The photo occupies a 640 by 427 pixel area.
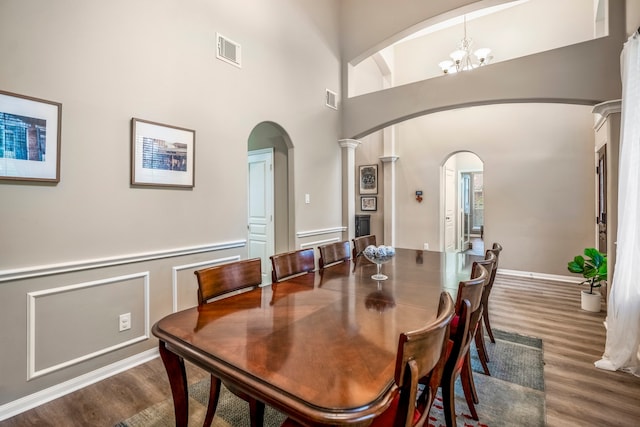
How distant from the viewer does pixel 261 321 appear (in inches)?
52.3

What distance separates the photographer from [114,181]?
88.7 inches

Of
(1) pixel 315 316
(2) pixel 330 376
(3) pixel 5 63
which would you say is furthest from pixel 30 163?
(2) pixel 330 376

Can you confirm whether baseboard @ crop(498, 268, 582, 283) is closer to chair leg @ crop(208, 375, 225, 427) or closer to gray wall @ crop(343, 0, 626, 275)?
gray wall @ crop(343, 0, 626, 275)

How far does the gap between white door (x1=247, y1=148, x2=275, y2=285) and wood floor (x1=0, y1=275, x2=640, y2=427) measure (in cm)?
213

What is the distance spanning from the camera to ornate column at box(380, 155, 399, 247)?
639 cm

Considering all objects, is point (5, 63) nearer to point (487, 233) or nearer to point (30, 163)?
point (30, 163)

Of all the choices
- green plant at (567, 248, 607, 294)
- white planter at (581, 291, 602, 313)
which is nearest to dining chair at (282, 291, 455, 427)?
green plant at (567, 248, 607, 294)

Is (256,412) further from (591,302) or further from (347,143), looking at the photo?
(591,302)

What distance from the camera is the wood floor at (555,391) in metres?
1.79

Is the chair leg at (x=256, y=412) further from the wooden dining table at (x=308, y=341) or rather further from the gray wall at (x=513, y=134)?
the gray wall at (x=513, y=134)

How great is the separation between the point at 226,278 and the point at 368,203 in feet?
17.8

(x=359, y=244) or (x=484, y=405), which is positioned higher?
(x=359, y=244)

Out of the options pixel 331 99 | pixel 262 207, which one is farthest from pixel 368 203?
pixel 262 207

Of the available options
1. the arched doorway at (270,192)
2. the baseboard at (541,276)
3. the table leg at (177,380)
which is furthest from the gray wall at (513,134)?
the table leg at (177,380)
